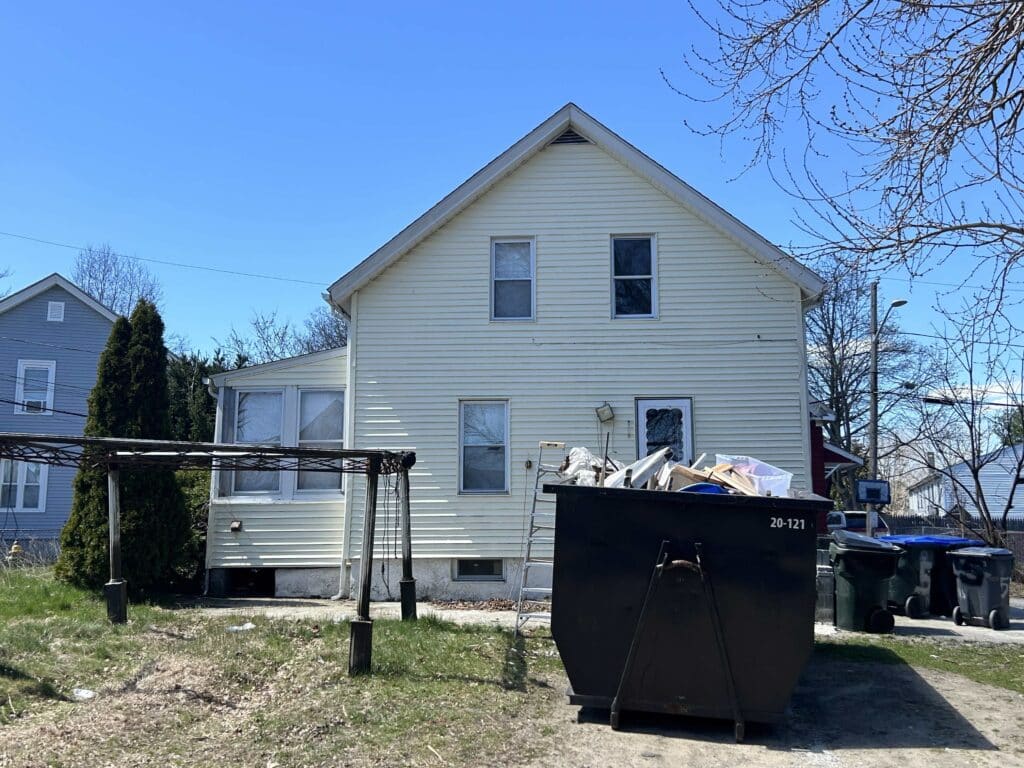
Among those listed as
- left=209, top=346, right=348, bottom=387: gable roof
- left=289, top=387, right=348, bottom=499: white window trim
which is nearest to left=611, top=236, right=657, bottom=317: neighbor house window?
left=209, top=346, right=348, bottom=387: gable roof

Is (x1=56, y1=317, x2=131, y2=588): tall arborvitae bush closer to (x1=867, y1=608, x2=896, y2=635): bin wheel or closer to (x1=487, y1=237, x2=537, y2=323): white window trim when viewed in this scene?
(x1=487, y1=237, x2=537, y2=323): white window trim

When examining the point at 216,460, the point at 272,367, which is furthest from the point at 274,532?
the point at 216,460

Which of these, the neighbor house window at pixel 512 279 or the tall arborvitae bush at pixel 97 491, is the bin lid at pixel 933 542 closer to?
the neighbor house window at pixel 512 279

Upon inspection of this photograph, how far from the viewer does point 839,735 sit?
6.41 meters

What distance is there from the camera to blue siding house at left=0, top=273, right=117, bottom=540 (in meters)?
22.7

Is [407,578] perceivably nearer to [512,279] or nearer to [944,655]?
[512,279]

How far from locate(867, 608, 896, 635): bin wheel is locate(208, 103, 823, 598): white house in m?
2.26

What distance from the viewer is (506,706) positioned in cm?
683

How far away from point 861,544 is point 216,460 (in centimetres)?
772

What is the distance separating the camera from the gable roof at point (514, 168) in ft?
42.4

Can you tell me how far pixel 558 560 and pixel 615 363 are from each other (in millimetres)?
6766

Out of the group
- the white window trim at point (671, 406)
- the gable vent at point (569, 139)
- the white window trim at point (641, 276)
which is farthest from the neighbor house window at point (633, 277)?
the gable vent at point (569, 139)

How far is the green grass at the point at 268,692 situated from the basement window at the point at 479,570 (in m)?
3.07

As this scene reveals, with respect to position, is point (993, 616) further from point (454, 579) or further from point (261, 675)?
point (261, 675)
